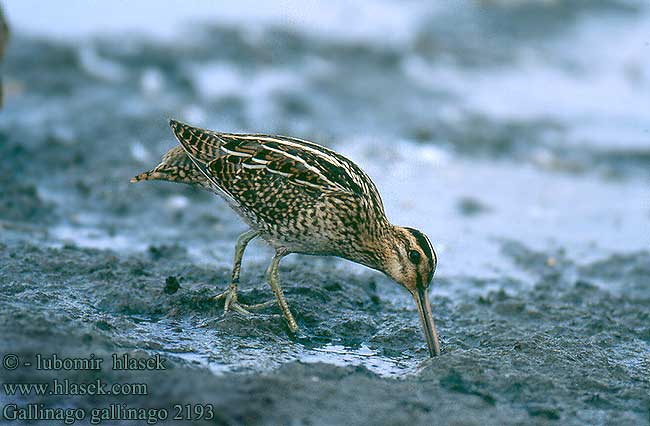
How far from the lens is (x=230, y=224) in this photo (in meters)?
8.84

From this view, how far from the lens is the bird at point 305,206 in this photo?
5.99m

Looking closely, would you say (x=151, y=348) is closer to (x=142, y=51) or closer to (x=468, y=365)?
(x=468, y=365)

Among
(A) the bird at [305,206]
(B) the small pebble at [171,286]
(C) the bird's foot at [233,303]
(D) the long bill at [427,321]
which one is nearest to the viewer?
(D) the long bill at [427,321]

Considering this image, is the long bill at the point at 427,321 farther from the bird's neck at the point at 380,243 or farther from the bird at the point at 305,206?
the bird's neck at the point at 380,243

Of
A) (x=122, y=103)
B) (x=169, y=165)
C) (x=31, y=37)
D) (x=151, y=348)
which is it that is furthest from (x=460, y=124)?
(x=151, y=348)

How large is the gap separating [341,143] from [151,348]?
6.32 meters

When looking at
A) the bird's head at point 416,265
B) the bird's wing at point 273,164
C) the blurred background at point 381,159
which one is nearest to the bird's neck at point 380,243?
the bird's head at point 416,265

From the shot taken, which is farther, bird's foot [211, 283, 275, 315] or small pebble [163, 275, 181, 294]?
small pebble [163, 275, 181, 294]

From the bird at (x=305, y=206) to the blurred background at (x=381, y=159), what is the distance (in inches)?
16.0

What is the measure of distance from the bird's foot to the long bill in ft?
3.32

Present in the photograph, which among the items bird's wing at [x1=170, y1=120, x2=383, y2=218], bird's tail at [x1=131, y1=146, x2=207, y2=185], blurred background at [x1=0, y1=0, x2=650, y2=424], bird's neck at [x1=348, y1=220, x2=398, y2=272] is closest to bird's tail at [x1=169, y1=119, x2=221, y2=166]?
bird's wing at [x1=170, y1=120, x2=383, y2=218]

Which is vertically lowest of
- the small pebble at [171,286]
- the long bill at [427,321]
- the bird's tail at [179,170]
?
the long bill at [427,321]

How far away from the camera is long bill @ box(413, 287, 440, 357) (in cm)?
572

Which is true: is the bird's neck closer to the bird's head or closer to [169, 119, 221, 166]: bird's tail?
the bird's head
